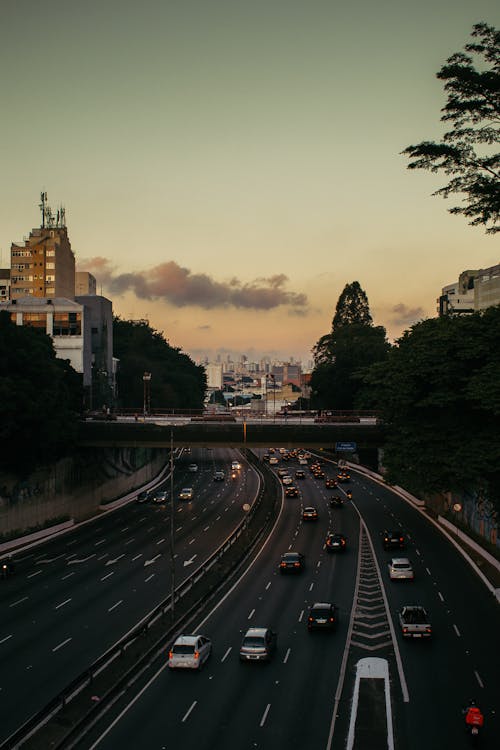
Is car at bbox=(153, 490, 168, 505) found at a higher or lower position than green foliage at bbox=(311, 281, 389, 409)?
lower

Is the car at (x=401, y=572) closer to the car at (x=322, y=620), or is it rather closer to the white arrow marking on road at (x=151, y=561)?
the car at (x=322, y=620)

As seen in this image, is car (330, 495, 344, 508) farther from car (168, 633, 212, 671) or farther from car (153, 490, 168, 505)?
car (168, 633, 212, 671)

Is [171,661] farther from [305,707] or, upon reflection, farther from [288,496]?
[288,496]

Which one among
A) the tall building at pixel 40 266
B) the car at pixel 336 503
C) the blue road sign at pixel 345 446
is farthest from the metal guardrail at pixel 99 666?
the tall building at pixel 40 266

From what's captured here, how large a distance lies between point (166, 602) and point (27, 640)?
7.74 meters

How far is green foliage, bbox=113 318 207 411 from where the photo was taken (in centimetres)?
15749

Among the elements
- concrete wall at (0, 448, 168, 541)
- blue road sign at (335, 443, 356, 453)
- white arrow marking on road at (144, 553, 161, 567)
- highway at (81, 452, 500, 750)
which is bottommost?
highway at (81, 452, 500, 750)

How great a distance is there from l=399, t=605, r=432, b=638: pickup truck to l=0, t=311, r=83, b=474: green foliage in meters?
36.1

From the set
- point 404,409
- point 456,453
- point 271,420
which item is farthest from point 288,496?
point 456,453

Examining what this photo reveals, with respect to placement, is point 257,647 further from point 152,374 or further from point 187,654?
point 152,374

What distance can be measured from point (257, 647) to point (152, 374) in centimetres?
13297

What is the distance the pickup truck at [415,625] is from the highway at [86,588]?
14.0 m

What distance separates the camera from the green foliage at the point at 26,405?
205ft

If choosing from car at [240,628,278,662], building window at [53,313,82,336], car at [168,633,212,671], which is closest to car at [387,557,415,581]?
car at [240,628,278,662]
